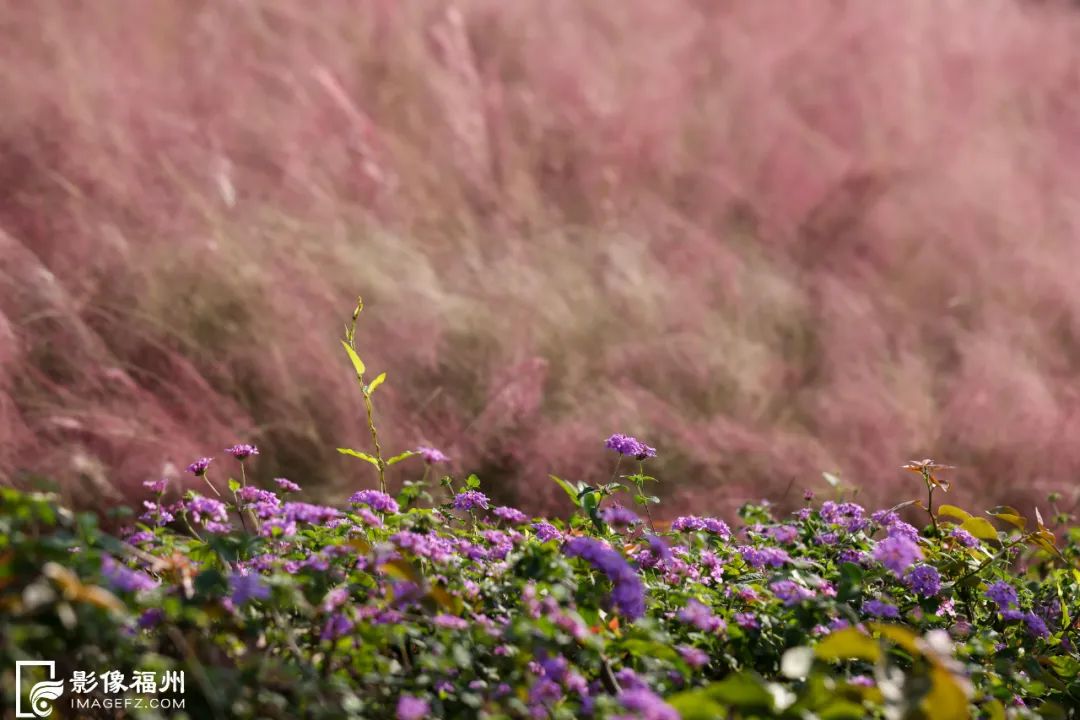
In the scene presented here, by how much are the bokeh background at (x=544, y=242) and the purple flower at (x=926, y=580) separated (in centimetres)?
117

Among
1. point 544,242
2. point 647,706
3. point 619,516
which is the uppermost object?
point 544,242

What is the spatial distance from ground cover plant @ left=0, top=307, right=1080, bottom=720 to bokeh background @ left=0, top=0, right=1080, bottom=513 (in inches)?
43.0

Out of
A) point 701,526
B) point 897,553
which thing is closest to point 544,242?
point 701,526

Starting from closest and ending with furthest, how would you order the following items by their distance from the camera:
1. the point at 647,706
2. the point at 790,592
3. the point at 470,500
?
the point at 647,706, the point at 790,592, the point at 470,500

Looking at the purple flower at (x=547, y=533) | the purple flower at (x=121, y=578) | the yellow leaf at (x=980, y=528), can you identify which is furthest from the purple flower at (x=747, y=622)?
the purple flower at (x=121, y=578)

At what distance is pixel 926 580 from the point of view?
1.50 meters

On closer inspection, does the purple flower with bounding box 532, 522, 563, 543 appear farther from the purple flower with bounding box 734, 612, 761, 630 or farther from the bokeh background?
the bokeh background

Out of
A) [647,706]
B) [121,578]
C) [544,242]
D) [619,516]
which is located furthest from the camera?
[544,242]

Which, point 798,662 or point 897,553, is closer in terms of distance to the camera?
point 798,662

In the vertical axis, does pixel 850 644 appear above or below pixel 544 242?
below

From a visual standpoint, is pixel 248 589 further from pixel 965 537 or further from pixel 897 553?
pixel 965 537

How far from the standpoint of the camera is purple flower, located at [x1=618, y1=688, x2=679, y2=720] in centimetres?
95

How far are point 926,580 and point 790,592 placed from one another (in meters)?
0.27

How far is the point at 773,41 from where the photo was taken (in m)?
4.11
